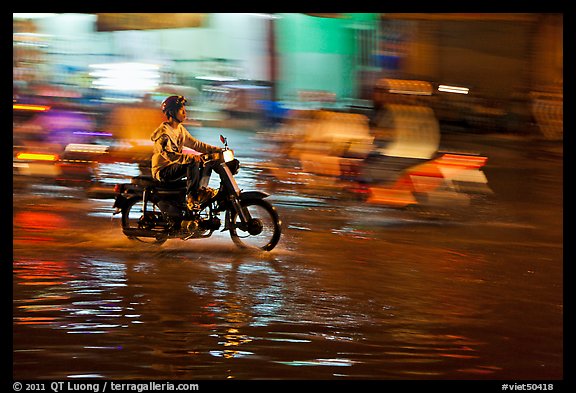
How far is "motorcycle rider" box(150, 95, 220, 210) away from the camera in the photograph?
948cm

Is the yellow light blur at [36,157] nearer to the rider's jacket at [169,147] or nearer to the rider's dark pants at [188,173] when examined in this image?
the rider's jacket at [169,147]

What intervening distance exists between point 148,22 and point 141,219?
22.4 feet

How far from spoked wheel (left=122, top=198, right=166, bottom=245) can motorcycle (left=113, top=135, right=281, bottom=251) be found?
1 centimetres

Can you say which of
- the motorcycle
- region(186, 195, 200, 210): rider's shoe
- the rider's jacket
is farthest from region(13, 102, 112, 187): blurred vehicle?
region(186, 195, 200, 210): rider's shoe

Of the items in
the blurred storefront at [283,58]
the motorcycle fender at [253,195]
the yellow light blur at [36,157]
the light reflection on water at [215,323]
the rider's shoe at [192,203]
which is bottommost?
the light reflection on water at [215,323]

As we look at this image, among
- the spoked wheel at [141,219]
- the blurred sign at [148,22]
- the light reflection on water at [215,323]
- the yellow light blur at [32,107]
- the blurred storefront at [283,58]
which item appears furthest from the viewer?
the yellow light blur at [32,107]

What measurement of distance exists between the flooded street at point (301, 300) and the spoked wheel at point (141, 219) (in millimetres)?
204

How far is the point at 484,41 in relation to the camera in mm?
18234

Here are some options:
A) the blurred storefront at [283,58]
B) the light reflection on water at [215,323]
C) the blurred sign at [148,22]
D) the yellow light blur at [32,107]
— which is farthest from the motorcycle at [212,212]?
the yellow light blur at [32,107]

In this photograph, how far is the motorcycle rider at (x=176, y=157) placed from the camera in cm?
948

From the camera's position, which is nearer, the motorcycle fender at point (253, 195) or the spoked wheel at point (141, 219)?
the motorcycle fender at point (253, 195)

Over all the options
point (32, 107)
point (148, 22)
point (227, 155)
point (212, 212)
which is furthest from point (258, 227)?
point (32, 107)

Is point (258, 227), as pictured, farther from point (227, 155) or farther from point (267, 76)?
point (267, 76)
